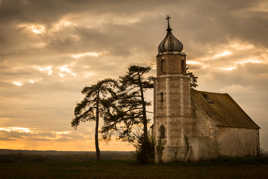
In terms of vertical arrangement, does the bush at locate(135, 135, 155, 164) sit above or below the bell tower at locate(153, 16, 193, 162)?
below

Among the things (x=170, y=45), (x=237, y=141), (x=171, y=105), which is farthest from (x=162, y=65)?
(x=237, y=141)

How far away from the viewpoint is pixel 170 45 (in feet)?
149

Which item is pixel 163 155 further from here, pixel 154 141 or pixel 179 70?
pixel 179 70

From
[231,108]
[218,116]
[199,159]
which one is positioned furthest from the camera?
[231,108]

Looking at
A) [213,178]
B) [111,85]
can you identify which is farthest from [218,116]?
[213,178]

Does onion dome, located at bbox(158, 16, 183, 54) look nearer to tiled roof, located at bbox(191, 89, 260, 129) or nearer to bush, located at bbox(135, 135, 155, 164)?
tiled roof, located at bbox(191, 89, 260, 129)

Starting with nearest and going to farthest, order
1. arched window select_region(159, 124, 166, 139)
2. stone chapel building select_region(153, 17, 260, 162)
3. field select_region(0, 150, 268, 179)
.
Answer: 1. field select_region(0, 150, 268, 179)
2. stone chapel building select_region(153, 17, 260, 162)
3. arched window select_region(159, 124, 166, 139)

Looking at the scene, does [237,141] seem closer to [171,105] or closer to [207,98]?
[207,98]

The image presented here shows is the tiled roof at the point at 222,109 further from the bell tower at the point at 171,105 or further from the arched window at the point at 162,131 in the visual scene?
the arched window at the point at 162,131

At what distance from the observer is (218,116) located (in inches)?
1882

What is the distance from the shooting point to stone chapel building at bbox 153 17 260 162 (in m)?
44.0

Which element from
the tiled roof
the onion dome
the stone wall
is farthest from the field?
the onion dome

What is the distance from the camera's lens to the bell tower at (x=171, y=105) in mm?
43969

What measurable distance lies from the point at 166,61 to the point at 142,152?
1046cm
